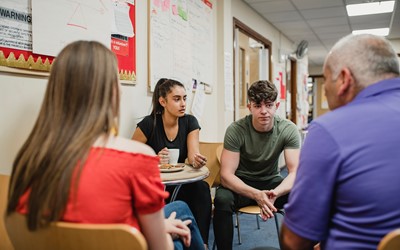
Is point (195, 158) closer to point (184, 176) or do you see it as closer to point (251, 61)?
point (184, 176)

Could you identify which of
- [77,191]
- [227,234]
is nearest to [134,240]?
[77,191]

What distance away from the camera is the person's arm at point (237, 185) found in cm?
219

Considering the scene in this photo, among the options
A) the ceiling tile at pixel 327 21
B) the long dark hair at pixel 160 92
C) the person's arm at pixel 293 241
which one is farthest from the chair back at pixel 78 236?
the ceiling tile at pixel 327 21

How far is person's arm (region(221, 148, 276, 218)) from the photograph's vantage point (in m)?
2.19

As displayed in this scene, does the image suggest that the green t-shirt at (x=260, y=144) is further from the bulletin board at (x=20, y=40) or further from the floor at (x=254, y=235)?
→ the bulletin board at (x=20, y=40)

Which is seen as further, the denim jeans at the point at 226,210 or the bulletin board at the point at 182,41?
the bulletin board at the point at 182,41

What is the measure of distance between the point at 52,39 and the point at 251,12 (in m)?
3.64

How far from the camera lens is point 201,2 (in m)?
3.51

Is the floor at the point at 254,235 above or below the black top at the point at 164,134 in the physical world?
below

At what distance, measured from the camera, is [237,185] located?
2.31 m

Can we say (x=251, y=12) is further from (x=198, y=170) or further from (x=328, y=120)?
(x=328, y=120)

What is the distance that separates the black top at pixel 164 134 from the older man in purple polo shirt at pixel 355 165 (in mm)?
1535

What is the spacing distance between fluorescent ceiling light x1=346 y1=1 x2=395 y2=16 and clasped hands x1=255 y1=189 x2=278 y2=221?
3615 mm

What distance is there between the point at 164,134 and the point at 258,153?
67 centimetres
